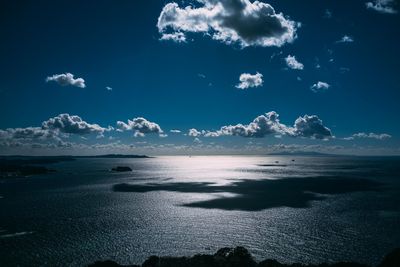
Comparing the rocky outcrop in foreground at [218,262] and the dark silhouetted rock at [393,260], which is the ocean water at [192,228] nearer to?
the rocky outcrop in foreground at [218,262]

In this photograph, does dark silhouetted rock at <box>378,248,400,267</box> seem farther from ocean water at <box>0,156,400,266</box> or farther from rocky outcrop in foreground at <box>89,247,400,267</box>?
ocean water at <box>0,156,400,266</box>

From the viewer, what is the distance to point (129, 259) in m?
57.3

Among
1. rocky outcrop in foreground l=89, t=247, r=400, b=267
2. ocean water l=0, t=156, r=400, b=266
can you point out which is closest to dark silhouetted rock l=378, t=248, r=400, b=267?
rocky outcrop in foreground l=89, t=247, r=400, b=267

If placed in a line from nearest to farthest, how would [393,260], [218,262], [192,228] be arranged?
[393,260] < [218,262] < [192,228]

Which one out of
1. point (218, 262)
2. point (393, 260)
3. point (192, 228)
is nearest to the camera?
point (393, 260)

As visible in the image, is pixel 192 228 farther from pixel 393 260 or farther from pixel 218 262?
pixel 393 260

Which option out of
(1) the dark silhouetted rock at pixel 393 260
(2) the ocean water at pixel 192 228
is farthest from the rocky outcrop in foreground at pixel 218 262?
(1) the dark silhouetted rock at pixel 393 260

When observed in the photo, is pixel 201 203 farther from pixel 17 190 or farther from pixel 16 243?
pixel 17 190

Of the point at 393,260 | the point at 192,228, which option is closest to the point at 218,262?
Answer: the point at 393,260

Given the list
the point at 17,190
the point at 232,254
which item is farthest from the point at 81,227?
the point at 17,190

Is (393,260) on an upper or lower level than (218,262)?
upper

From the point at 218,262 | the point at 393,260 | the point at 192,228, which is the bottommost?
the point at 192,228

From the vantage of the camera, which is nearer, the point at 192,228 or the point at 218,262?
the point at 218,262

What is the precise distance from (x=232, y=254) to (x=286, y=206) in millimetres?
64289
